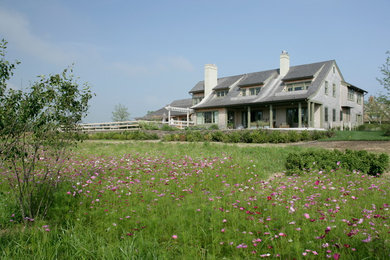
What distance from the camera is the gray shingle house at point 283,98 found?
2717cm

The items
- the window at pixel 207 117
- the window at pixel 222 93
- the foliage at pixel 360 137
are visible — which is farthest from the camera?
the window at pixel 222 93

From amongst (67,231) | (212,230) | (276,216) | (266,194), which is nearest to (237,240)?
(212,230)

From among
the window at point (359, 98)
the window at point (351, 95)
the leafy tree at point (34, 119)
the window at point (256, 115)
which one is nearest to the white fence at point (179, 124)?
the window at point (256, 115)

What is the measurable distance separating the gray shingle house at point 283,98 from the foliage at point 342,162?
716 inches

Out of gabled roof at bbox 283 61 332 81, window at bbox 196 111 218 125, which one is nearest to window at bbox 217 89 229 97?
window at bbox 196 111 218 125

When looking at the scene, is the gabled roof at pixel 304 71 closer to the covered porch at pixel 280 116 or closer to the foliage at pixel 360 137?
the covered porch at pixel 280 116

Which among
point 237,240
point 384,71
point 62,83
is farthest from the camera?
point 384,71

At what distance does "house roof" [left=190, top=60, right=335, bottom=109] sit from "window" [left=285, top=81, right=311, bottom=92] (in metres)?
0.47

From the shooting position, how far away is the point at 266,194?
5.27 metres

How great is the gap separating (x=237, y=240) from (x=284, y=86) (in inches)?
1072

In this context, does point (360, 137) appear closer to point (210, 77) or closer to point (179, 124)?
point (179, 124)

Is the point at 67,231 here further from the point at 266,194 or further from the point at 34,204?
the point at 266,194

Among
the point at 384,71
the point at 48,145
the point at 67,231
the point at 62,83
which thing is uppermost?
the point at 384,71

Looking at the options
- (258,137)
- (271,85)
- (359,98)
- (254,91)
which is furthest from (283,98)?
(359,98)
